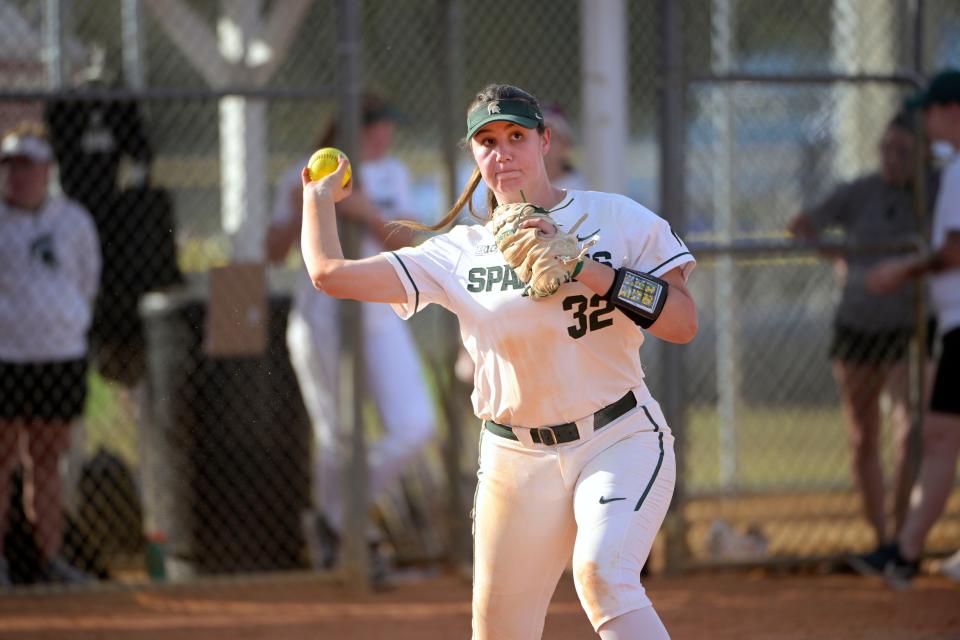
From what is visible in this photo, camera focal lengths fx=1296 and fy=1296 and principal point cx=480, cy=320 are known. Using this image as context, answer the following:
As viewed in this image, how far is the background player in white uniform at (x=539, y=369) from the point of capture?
11.8 feet

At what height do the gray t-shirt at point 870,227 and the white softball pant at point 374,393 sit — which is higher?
the gray t-shirt at point 870,227

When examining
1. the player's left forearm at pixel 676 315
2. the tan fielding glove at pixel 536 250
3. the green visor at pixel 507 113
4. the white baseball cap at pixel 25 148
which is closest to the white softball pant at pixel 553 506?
the player's left forearm at pixel 676 315

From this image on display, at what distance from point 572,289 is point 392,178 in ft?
12.5

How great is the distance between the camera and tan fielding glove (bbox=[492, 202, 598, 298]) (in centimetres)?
335

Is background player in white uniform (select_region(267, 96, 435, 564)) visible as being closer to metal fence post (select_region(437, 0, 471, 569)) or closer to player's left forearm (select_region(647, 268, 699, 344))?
metal fence post (select_region(437, 0, 471, 569))

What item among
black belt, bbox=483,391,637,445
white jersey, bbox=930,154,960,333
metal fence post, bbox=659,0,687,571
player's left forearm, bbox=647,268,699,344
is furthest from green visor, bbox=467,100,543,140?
white jersey, bbox=930,154,960,333

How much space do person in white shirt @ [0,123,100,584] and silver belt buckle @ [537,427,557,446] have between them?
151 inches

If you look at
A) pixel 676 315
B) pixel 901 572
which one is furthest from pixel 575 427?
pixel 901 572

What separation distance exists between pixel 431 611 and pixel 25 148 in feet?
10.3

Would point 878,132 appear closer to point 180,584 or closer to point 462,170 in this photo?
point 462,170

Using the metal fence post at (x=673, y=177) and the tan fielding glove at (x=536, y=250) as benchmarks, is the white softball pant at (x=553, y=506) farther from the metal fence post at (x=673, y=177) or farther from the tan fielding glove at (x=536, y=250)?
the metal fence post at (x=673, y=177)

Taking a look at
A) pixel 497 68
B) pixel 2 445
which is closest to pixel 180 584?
pixel 2 445

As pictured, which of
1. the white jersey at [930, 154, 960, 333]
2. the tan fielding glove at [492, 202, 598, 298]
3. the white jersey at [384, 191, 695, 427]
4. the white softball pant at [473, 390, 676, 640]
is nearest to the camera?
the tan fielding glove at [492, 202, 598, 298]

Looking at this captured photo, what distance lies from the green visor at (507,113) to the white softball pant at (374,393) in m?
3.34
